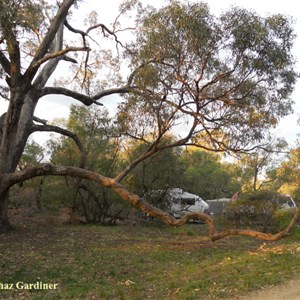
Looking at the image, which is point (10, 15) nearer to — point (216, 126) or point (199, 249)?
point (216, 126)

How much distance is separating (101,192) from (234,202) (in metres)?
6.49

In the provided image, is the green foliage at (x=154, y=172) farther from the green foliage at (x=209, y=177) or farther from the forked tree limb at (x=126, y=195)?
the forked tree limb at (x=126, y=195)

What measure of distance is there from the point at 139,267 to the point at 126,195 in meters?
3.20

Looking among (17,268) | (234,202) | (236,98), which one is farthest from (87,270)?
(234,202)

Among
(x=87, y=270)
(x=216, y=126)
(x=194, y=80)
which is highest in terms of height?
(x=194, y=80)

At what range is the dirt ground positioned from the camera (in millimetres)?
6676

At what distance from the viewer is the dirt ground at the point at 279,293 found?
6.68 metres

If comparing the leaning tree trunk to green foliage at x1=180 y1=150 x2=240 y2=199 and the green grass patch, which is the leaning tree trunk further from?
green foliage at x1=180 y1=150 x2=240 y2=199

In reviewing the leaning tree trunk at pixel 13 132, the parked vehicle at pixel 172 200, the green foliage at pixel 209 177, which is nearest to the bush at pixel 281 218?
the parked vehicle at pixel 172 200

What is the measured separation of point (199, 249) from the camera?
1227cm

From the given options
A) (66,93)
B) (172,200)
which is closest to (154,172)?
(172,200)

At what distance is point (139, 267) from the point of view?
943cm

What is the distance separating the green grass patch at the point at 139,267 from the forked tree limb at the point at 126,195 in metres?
0.54

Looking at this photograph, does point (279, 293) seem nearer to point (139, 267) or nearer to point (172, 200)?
point (139, 267)
